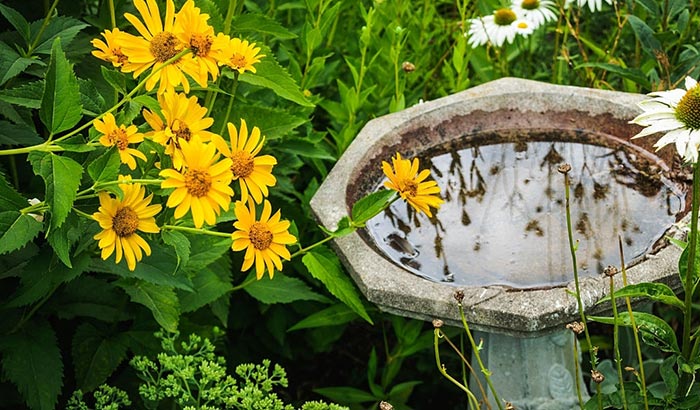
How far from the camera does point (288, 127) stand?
1.89m

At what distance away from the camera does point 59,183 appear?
125 cm

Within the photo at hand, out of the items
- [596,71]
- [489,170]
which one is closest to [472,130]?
[489,170]

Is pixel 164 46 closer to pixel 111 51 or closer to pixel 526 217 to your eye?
pixel 111 51

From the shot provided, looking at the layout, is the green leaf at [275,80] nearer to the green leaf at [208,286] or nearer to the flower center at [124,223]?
the flower center at [124,223]

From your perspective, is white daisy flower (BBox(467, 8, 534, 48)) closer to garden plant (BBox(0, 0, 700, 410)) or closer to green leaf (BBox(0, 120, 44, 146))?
garden plant (BBox(0, 0, 700, 410))

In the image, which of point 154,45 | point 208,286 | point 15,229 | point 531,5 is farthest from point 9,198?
point 531,5

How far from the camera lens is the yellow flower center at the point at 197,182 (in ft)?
4.11

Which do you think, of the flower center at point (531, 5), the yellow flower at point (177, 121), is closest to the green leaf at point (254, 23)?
the yellow flower at point (177, 121)

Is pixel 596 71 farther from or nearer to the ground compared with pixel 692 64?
nearer to the ground

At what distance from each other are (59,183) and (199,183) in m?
0.18

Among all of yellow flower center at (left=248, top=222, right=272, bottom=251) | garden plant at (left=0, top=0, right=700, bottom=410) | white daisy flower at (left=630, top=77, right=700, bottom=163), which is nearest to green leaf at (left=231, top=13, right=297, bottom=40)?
garden plant at (left=0, top=0, right=700, bottom=410)

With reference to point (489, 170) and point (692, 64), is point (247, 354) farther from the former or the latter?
point (692, 64)

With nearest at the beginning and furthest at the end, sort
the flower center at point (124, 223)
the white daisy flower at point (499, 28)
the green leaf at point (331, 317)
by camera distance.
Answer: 1. the flower center at point (124, 223)
2. the green leaf at point (331, 317)
3. the white daisy flower at point (499, 28)

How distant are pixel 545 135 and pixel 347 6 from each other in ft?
2.75
